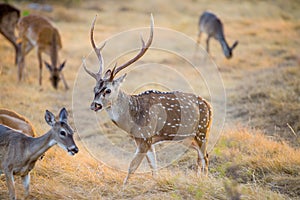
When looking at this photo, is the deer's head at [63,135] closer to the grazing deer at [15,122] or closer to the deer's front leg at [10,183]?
the deer's front leg at [10,183]

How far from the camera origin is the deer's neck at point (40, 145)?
18.4ft

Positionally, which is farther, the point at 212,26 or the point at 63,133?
the point at 212,26

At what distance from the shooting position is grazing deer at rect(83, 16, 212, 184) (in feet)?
21.2

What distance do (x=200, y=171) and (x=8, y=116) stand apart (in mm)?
2678

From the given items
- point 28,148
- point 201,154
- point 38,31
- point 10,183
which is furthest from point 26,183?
point 38,31

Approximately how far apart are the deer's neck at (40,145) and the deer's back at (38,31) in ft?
23.6

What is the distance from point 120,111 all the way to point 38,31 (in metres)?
6.89

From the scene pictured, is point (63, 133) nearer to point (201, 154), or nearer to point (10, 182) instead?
point (10, 182)

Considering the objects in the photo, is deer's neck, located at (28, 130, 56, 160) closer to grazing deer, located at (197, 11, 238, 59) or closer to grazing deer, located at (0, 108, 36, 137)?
grazing deer, located at (0, 108, 36, 137)

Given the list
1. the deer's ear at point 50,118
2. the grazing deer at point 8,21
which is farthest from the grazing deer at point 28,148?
the grazing deer at point 8,21

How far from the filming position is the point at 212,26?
16.6 m

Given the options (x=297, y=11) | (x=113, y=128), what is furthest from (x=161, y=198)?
(x=297, y=11)

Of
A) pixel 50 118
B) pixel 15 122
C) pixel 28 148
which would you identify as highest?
pixel 50 118

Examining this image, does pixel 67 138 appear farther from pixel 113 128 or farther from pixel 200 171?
pixel 113 128
